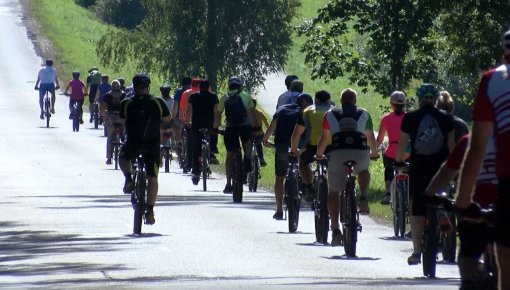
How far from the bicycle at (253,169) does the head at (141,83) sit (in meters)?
5.63

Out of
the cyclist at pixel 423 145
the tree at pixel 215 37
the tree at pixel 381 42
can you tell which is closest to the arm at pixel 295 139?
the cyclist at pixel 423 145

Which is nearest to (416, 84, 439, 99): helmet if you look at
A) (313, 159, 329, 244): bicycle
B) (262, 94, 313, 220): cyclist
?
(313, 159, 329, 244): bicycle

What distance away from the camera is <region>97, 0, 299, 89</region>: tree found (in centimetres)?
4988

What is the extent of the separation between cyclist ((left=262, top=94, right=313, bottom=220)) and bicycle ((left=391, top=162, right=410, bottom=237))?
1999 mm

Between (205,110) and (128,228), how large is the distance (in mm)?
6563

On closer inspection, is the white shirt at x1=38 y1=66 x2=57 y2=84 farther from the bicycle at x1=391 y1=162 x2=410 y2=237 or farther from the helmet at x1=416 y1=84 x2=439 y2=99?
the helmet at x1=416 y1=84 x2=439 y2=99

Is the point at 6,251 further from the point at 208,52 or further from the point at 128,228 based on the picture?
the point at 208,52

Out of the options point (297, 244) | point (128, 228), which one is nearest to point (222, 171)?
point (128, 228)

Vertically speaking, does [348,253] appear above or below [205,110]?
below

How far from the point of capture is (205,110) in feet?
90.3

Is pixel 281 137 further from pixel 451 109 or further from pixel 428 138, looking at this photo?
pixel 428 138

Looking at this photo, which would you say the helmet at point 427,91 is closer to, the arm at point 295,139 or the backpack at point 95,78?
the arm at point 295,139

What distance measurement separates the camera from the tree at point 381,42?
3222 centimetres

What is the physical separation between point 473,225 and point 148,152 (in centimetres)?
1112
